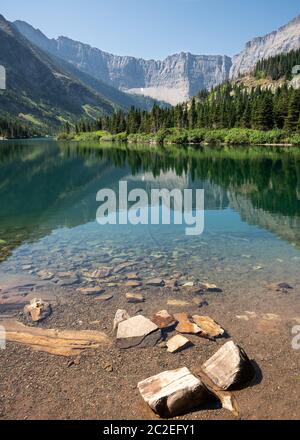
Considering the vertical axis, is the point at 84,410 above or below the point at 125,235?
below

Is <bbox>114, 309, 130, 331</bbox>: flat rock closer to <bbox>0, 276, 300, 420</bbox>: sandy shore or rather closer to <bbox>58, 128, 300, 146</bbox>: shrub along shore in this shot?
<bbox>0, 276, 300, 420</bbox>: sandy shore

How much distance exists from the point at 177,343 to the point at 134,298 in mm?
3400

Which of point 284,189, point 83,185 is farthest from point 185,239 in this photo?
point 83,185

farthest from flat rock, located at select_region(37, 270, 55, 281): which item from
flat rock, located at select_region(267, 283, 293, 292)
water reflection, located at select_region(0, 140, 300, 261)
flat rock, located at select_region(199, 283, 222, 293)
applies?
flat rock, located at select_region(267, 283, 293, 292)

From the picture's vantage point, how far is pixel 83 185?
4475cm

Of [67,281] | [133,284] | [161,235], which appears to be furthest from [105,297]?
[161,235]

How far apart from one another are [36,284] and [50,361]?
5.45m

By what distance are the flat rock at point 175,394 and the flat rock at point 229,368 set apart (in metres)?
0.72

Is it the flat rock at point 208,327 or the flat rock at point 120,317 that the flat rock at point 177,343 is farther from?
the flat rock at point 120,317

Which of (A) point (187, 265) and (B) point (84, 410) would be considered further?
(A) point (187, 265)

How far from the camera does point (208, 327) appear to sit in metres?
11.2
